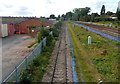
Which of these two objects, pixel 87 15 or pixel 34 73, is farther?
pixel 87 15

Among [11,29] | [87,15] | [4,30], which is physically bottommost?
[4,30]

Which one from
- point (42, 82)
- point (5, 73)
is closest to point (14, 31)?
point (5, 73)

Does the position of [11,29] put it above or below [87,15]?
below

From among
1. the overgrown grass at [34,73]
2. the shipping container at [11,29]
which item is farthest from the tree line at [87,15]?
the overgrown grass at [34,73]

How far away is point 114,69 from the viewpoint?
36.1ft

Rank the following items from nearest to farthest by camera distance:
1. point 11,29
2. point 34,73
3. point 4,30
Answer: point 34,73
point 4,30
point 11,29

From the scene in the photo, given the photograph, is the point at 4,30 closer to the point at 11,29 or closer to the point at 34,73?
the point at 11,29

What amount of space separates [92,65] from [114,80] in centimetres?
318

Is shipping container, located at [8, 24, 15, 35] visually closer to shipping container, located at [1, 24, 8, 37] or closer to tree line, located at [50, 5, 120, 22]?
shipping container, located at [1, 24, 8, 37]

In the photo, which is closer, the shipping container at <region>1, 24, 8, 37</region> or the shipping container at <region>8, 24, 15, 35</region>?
the shipping container at <region>1, 24, 8, 37</region>

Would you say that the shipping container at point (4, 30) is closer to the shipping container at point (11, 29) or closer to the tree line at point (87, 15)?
the shipping container at point (11, 29)

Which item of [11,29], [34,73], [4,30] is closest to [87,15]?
[11,29]

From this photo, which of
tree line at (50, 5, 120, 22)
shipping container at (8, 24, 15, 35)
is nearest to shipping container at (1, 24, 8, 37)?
shipping container at (8, 24, 15, 35)

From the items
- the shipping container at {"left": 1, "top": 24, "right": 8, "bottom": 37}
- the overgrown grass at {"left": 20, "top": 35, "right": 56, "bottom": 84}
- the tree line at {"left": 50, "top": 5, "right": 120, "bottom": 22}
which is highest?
the tree line at {"left": 50, "top": 5, "right": 120, "bottom": 22}
